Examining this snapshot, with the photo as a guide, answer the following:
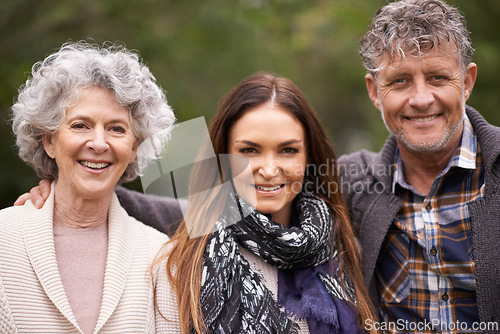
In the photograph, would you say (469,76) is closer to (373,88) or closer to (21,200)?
(373,88)

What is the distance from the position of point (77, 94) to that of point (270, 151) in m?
0.93

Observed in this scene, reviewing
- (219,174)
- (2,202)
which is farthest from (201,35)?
(219,174)

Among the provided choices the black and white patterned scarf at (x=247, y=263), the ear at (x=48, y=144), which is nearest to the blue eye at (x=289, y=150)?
the black and white patterned scarf at (x=247, y=263)

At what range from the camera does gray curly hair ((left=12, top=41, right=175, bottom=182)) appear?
96.3 inches

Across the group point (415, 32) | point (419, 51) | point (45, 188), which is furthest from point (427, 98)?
Answer: point (45, 188)

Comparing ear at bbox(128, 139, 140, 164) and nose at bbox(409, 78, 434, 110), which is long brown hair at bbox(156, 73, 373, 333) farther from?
nose at bbox(409, 78, 434, 110)

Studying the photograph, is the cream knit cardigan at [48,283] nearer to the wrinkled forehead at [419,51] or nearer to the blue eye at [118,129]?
the blue eye at [118,129]

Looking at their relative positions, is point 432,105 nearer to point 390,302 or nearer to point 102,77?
point 390,302

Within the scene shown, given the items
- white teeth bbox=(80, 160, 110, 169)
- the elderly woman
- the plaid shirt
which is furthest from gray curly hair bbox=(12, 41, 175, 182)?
the plaid shirt

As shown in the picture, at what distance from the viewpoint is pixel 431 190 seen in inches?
109

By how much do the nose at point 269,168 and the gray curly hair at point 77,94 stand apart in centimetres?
55

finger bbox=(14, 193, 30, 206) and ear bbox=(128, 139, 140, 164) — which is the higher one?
ear bbox=(128, 139, 140, 164)

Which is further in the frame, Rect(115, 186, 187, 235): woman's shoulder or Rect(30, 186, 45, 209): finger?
Rect(115, 186, 187, 235): woman's shoulder

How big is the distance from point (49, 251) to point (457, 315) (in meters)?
1.93
